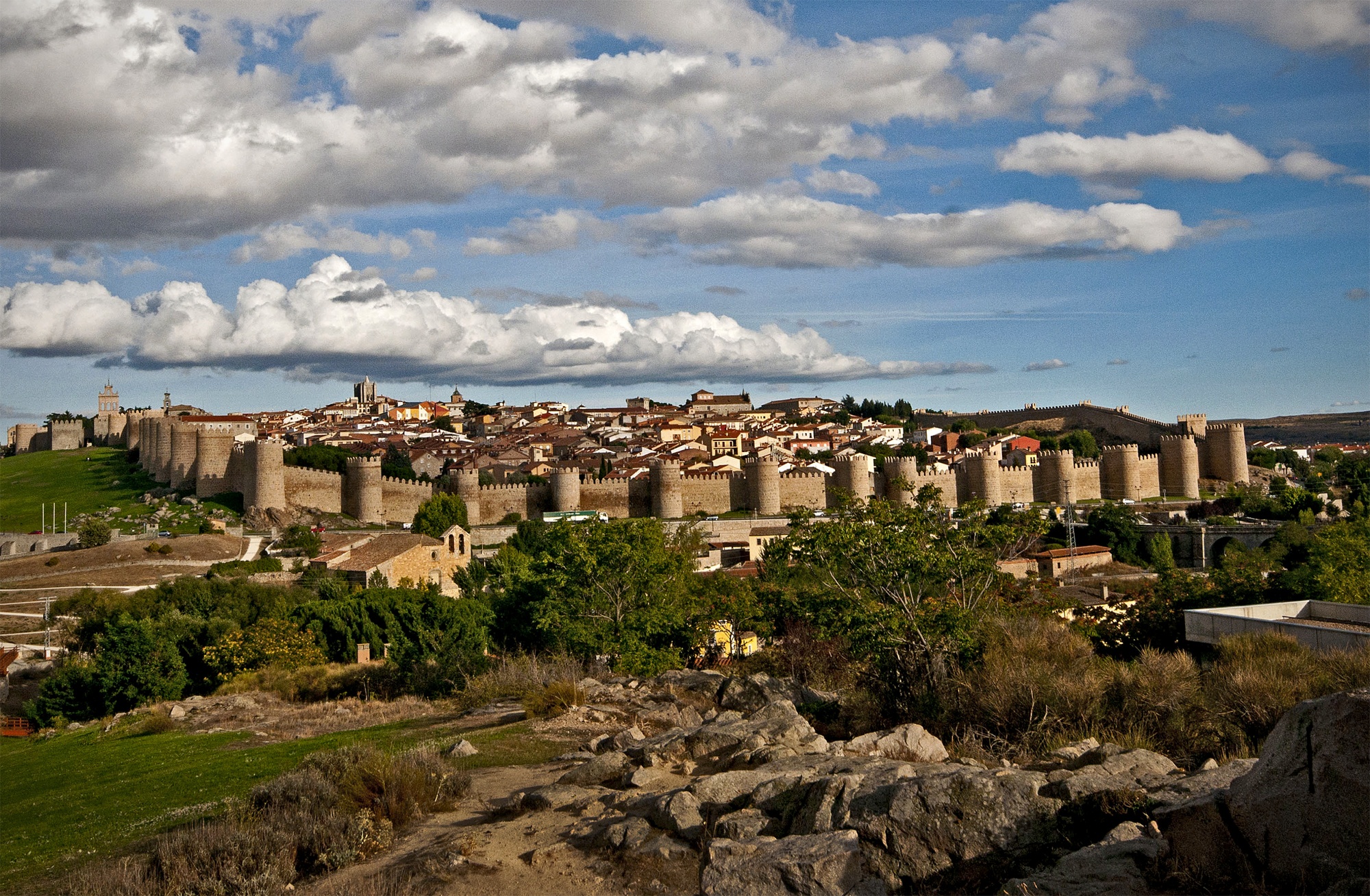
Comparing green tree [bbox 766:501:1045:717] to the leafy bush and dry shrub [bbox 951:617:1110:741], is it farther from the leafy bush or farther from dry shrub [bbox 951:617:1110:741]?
the leafy bush

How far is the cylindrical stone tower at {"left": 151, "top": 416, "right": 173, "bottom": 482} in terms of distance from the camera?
166ft

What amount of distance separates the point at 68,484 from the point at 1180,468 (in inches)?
2363

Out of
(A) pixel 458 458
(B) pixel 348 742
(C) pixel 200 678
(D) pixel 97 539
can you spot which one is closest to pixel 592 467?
(A) pixel 458 458

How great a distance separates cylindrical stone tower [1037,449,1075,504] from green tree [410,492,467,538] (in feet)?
103

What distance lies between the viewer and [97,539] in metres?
36.5

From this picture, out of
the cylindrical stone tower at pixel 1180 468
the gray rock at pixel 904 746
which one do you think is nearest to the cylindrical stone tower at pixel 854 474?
the cylindrical stone tower at pixel 1180 468

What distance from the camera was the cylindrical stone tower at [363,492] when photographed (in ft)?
151

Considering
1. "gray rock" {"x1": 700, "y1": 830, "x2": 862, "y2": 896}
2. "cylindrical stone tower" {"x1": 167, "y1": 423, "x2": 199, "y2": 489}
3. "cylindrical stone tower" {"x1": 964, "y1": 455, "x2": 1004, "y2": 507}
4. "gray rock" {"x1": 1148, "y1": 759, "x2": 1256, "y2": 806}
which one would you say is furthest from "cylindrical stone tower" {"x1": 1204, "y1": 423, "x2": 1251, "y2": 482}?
"gray rock" {"x1": 700, "y1": 830, "x2": 862, "y2": 896}

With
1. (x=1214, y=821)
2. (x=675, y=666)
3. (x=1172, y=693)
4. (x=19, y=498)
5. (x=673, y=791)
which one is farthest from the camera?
(x=19, y=498)

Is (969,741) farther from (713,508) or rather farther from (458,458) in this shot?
(458,458)

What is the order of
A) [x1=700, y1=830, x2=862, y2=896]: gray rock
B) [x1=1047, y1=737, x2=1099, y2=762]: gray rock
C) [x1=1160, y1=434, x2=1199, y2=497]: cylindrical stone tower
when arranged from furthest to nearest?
[x1=1160, y1=434, x2=1199, y2=497]: cylindrical stone tower
[x1=1047, y1=737, x2=1099, y2=762]: gray rock
[x1=700, y1=830, x2=862, y2=896]: gray rock

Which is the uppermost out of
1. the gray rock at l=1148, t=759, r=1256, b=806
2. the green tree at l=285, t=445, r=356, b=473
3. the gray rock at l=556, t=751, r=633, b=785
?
the green tree at l=285, t=445, r=356, b=473

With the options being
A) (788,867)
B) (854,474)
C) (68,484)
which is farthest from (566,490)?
(788,867)

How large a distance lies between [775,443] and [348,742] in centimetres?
5904
